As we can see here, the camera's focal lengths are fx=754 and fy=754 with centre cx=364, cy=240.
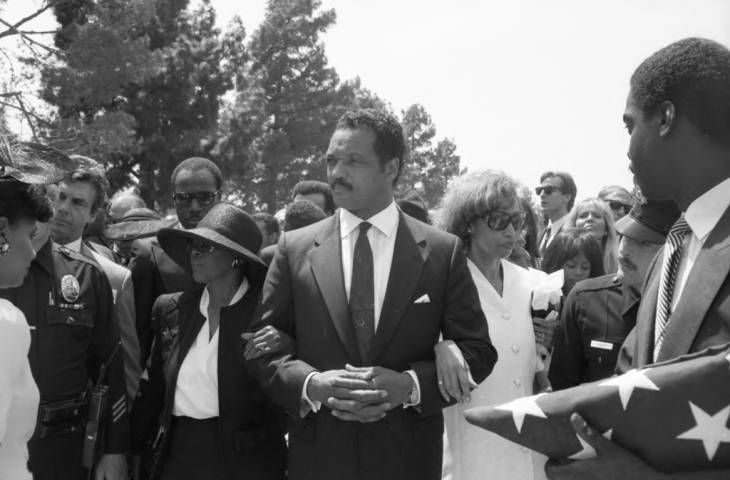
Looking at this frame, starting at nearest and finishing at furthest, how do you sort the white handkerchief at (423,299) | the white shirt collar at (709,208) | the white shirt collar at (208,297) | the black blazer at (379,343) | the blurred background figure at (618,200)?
the white shirt collar at (709,208)
the black blazer at (379,343)
the white handkerchief at (423,299)
the white shirt collar at (208,297)
the blurred background figure at (618,200)

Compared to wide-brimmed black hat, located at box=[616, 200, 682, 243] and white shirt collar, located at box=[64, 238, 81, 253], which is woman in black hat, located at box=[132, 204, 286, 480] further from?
wide-brimmed black hat, located at box=[616, 200, 682, 243]

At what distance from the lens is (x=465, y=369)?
10.2 feet

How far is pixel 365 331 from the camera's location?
10.6 feet

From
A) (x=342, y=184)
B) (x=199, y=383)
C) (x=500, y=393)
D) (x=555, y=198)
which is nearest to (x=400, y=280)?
(x=342, y=184)

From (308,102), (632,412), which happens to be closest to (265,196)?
(308,102)

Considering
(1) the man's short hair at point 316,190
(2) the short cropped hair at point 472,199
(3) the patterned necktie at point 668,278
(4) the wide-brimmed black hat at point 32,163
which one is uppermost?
(1) the man's short hair at point 316,190

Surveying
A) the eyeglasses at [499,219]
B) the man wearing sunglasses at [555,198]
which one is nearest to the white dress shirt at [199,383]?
the eyeglasses at [499,219]

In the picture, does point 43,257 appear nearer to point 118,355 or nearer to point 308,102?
point 118,355

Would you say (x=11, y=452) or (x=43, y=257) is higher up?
(x=43, y=257)

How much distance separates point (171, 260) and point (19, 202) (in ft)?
6.29

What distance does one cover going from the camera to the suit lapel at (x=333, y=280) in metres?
3.21

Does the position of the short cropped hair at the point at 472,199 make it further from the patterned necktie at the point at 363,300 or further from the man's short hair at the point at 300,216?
the man's short hair at the point at 300,216

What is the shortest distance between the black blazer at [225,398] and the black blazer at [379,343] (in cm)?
40

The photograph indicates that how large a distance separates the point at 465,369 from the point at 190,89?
23861mm
